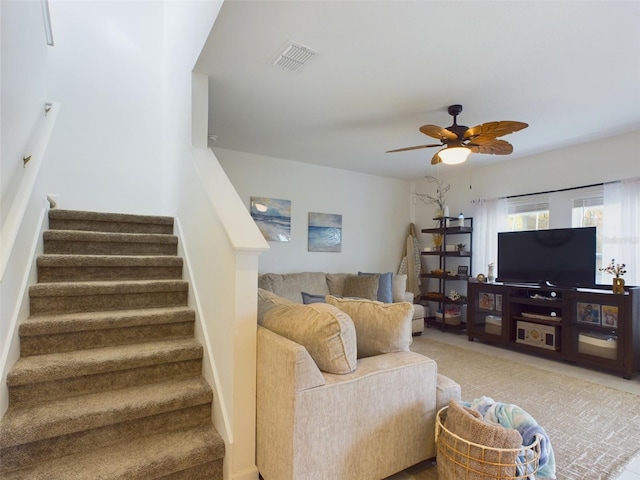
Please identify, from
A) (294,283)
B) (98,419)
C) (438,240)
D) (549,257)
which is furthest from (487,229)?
(98,419)

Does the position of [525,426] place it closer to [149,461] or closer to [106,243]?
[149,461]

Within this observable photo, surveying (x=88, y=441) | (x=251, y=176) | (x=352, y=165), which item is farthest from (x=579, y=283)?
(x=88, y=441)

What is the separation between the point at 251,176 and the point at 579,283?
4.29 m

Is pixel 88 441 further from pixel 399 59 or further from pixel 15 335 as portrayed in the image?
pixel 399 59

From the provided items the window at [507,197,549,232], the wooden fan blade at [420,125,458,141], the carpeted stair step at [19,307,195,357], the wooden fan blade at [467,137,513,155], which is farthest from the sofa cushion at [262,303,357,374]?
the window at [507,197,549,232]

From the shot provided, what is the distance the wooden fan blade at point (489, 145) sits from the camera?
9.96 feet

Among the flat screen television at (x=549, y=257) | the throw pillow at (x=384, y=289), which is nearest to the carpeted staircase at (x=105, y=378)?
the throw pillow at (x=384, y=289)

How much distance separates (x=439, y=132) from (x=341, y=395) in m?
2.35

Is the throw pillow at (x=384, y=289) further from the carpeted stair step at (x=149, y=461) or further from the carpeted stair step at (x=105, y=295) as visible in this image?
the carpeted stair step at (x=149, y=461)

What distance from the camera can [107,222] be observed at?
9.62ft

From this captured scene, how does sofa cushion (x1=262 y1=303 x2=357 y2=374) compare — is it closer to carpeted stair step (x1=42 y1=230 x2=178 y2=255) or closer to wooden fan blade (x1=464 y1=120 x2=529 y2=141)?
carpeted stair step (x1=42 y1=230 x2=178 y2=255)


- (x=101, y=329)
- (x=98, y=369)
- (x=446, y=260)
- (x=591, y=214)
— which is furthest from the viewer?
(x=446, y=260)

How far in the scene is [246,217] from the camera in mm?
1888

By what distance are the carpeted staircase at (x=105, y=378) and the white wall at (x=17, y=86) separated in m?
0.68
